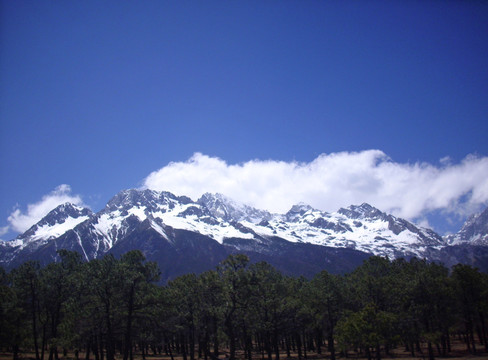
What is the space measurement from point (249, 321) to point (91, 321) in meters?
23.0

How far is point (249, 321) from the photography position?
2110 inches

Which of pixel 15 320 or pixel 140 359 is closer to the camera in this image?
pixel 15 320

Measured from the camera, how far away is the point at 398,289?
5809 centimetres

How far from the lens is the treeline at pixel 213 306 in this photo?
44.1 m

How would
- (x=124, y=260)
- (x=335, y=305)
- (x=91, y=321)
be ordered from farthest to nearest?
(x=335, y=305)
(x=124, y=260)
(x=91, y=321)

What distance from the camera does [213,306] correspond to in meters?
52.0

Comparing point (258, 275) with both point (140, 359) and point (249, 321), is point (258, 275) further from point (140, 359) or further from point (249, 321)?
point (140, 359)

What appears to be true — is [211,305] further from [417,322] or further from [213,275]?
[417,322]

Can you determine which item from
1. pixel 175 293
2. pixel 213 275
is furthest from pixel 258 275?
pixel 175 293

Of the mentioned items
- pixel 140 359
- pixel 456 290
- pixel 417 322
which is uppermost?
pixel 456 290

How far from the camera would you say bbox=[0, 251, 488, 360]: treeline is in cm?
4409

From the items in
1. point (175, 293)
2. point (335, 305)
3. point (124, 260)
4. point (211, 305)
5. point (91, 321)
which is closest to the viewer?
point (91, 321)

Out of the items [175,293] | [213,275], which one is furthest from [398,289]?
[175,293]

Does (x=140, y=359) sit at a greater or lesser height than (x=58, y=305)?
lesser
